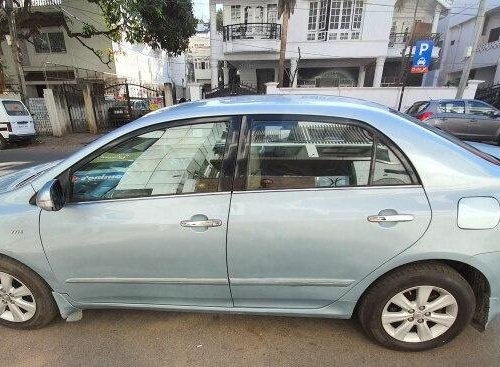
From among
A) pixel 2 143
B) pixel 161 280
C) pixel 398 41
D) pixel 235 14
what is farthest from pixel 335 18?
pixel 161 280

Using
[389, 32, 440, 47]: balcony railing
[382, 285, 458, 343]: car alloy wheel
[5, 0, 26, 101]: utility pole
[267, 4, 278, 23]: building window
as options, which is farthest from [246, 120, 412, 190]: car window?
[389, 32, 440, 47]: balcony railing

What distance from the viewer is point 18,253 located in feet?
6.55

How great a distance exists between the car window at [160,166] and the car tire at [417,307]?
1.23 meters

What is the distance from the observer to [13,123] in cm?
991

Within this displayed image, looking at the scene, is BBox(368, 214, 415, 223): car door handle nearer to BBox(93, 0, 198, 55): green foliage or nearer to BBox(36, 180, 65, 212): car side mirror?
BBox(36, 180, 65, 212): car side mirror

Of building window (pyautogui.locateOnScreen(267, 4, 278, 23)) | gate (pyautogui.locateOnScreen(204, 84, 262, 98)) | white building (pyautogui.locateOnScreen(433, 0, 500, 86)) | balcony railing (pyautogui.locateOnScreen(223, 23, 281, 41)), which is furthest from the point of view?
white building (pyautogui.locateOnScreen(433, 0, 500, 86))

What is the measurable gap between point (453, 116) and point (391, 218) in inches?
378

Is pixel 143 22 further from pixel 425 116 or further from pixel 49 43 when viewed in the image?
pixel 49 43

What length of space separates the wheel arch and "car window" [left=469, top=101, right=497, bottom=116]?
31.5 ft

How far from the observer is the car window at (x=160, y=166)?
1927 mm

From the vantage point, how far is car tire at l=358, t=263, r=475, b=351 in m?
1.84

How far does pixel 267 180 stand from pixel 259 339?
1165mm

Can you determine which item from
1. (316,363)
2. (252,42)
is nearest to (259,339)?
(316,363)

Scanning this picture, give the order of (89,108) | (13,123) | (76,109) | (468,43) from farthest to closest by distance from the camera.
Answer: (468,43) < (76,109) < (89,108) < (13,123)
